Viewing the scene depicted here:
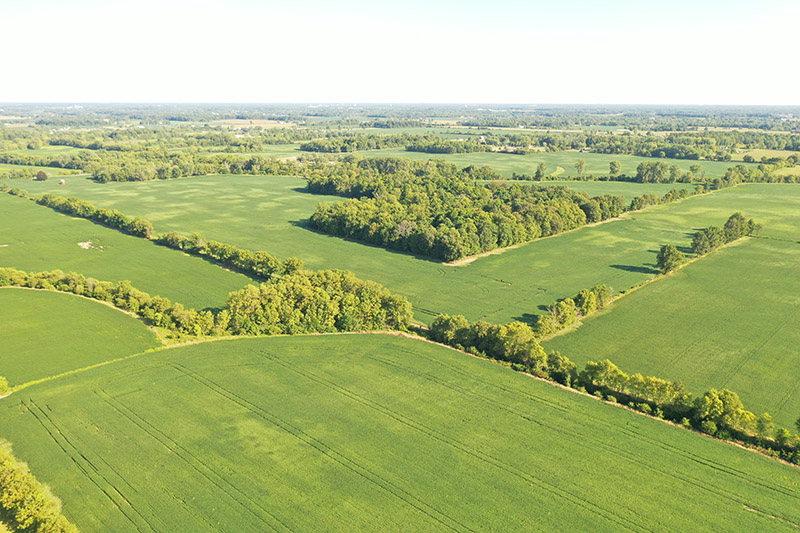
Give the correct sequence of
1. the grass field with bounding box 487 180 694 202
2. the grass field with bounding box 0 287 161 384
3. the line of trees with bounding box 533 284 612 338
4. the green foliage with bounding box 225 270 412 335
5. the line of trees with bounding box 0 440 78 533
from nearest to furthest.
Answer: the line of trees with bounding box 0 440 78 533 < the grass field with bounding box 0 287 161 384 < the line of trees with bounding box 533 284 612 338 < the green foliage with bounding box 225 270 412 335 < the grass field with bounding box 487 180 694 202

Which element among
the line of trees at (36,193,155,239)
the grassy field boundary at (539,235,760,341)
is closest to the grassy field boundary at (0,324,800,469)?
the grassy field boundary at (539,235,760,341)

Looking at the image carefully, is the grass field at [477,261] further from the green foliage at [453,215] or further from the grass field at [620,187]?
the grass field at [620,187]

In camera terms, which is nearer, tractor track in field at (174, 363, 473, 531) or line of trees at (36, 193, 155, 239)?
tractor track in field at (174, 363, 473, 531)

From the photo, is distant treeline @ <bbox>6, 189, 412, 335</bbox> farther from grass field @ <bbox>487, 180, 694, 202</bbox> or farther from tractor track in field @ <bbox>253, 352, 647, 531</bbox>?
grass field @ <bbox>487, 180, 694, 202</bbox>

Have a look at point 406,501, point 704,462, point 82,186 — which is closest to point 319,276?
point 406,501

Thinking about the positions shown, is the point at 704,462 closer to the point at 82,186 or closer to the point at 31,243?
the point at 31,243

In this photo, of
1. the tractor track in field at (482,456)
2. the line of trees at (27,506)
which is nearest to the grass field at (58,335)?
the line of trees at (27,506)
